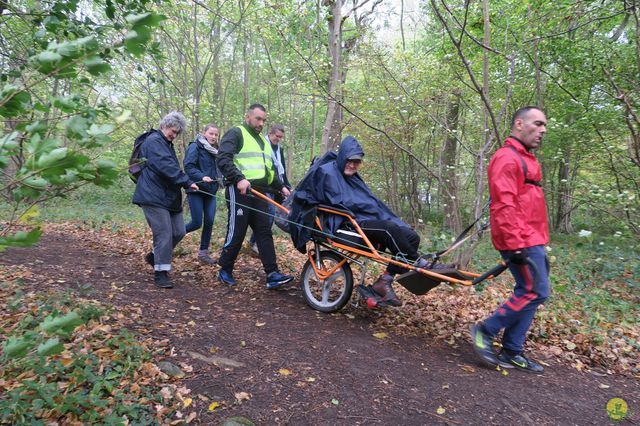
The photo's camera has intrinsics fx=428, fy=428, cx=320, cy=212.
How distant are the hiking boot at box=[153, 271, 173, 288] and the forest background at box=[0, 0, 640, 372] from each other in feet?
6.41

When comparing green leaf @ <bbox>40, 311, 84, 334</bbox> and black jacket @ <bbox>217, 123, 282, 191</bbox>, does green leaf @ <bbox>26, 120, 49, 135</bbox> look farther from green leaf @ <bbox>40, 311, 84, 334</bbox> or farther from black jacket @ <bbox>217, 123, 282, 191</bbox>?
black jacket @ <bbox>217, 123, 282, 191</bbox>

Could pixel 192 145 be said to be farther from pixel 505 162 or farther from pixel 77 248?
pixel 505 162

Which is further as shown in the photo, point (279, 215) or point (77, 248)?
point (77, 248)

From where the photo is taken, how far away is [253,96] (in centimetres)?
2202

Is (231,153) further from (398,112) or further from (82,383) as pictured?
(398,112)

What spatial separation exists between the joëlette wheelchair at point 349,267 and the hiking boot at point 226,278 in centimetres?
111

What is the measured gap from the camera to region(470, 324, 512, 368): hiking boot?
12.4 ft

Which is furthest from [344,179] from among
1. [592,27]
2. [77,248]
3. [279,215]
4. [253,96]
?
[253,96]

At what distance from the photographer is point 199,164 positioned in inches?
275

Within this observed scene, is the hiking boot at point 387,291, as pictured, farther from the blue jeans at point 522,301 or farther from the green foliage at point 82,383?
the green foliage at point 82,383

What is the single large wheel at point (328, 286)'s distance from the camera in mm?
4730

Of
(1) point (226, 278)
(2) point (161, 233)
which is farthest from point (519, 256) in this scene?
(2) point (161, 233)

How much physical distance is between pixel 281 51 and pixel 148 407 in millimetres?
13466

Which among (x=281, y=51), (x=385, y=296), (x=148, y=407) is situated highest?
(x=281, y=51)
